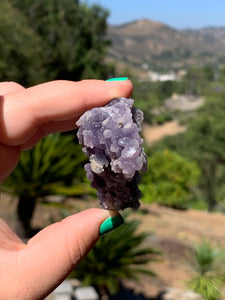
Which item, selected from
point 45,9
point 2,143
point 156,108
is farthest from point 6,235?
point 156,108

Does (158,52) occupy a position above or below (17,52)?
below

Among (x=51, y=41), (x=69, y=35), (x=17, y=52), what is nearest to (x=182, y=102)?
(x=69, y=35)

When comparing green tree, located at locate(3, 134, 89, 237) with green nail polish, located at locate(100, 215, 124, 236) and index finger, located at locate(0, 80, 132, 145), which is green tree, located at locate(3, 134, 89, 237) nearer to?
index finger, located at locate(0, 80, 132, 145)

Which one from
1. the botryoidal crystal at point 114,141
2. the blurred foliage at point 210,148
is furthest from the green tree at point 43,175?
Result: the blurred foliage at point 210,148

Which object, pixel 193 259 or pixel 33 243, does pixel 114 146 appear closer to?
pixel 33 243

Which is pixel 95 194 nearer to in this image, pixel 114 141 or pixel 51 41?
pixel 114 141

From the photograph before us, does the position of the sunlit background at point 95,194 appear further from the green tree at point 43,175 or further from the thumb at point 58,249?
the thumb at point 58,249
